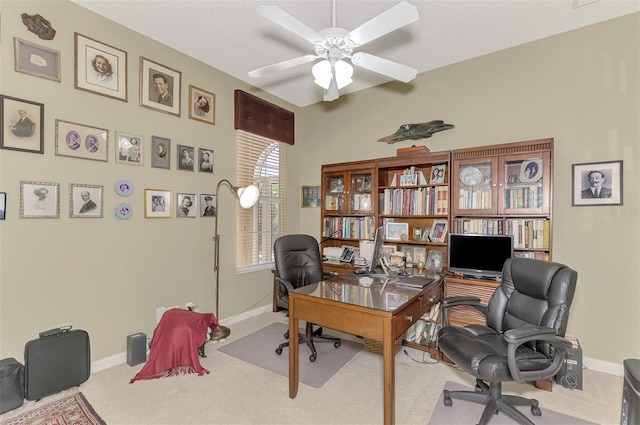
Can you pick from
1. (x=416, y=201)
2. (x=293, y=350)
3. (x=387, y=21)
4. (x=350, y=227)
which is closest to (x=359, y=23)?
(x=387, y=21)

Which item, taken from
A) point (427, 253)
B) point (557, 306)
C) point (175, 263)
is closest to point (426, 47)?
point (427, 253)

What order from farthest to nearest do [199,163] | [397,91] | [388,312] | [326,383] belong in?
1. [397,91]
2. [199,163]
3. [326,383]
4. [388,312]

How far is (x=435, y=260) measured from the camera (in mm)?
3252

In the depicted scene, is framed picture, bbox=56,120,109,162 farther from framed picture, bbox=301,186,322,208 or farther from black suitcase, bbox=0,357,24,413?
framed picture, bbox=301,186,322,208

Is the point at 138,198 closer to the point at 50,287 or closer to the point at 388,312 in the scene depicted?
the point at 50,287

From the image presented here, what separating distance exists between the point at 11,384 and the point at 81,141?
1.80 metres

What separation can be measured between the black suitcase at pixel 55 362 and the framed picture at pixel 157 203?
1.12 meters

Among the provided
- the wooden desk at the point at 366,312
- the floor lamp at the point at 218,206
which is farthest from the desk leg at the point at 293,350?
the floor lamp at the point at 218,206

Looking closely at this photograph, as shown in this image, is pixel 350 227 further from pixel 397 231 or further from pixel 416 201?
pixel 416 201

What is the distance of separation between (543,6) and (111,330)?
14.9 ft

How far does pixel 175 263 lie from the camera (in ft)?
10.2

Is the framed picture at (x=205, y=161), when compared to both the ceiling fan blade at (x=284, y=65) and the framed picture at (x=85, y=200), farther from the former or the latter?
the ceiling fan blade at (x=284, y=65)

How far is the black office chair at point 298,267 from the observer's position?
9.66ft

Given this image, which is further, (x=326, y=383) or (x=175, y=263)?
(x=175, y=263)
